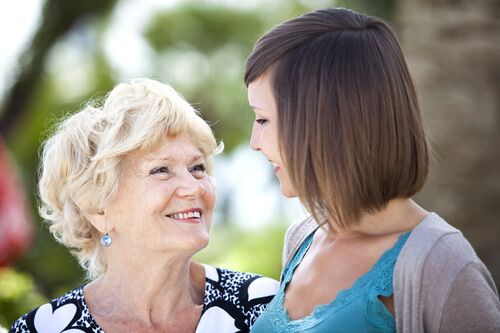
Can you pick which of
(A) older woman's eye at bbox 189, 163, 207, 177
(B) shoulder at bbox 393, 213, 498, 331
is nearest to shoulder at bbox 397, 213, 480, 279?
(B) shoulder at bbox 393, 213, 498, 331

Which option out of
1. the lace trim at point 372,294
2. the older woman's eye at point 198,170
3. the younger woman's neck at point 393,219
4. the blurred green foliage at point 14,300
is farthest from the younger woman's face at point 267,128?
the blurred green foliage at point 14,300

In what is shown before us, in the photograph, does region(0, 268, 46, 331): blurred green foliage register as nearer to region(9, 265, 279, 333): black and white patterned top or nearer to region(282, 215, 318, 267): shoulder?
region(9, 265, 279, 333): black and white patterned top

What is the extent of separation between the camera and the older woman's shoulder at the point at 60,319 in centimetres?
340

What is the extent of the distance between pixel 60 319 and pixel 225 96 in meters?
20.4

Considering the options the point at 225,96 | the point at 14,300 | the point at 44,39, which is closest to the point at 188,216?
the point at 14,300

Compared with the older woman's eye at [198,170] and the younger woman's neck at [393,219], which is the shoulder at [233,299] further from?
the younger woman's neck at [393,219]

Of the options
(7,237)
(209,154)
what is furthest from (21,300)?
(7,237)

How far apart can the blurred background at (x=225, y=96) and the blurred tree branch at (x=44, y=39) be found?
0.07ft

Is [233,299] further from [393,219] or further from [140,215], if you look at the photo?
[393,219]

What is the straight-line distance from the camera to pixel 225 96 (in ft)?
77.7

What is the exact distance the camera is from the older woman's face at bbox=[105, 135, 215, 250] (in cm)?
326

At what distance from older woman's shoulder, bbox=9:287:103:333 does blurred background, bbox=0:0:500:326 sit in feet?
1.96

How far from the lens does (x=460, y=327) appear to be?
2332mm

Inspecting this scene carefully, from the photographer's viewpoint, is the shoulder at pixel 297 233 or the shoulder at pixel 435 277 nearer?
the shoulder at pixel 435 277
